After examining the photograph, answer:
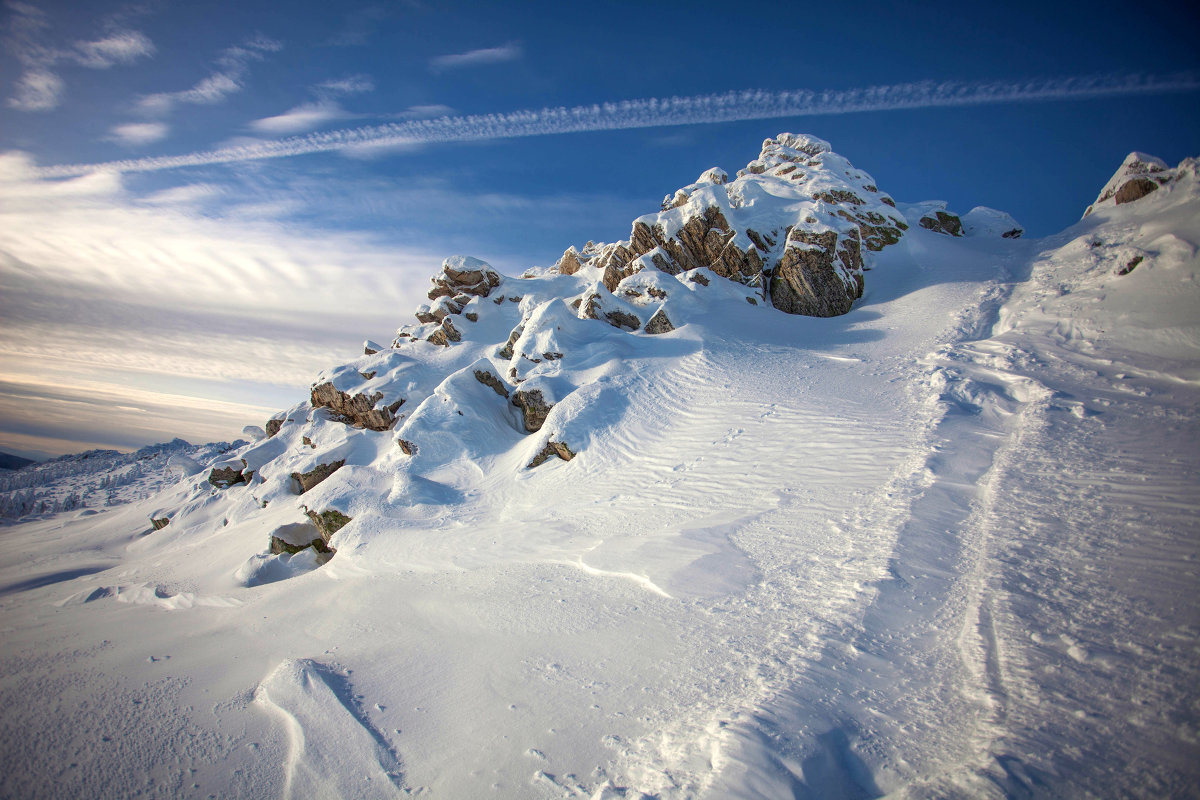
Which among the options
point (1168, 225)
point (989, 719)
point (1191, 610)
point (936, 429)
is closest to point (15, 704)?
point (989, 719)

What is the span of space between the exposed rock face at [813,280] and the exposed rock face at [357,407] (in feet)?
73.3

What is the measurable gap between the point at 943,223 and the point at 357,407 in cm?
4712

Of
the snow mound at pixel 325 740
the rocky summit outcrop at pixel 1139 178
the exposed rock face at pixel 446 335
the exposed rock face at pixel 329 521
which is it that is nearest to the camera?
the snow mound at pixel 325 740

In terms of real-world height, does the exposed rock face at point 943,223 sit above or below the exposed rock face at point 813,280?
above

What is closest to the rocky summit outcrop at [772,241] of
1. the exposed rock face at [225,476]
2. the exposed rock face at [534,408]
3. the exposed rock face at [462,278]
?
the exposed rock face at [534,408]

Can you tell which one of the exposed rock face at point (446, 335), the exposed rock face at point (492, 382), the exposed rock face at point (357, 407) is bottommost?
the exposed rock face at point (357, 407)

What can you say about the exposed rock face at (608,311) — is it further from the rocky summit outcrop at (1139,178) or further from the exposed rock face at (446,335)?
the rocky summit outcrop at (1139,178)

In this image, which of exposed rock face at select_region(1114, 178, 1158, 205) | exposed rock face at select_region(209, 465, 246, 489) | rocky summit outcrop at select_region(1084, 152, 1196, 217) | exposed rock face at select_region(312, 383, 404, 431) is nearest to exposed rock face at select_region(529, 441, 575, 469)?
exposed rock face at select_region(312, 383, 404, 431)

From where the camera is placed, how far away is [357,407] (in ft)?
78.8

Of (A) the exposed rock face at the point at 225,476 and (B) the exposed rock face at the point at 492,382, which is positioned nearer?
(B) the exposed rock face at the point at 492,382

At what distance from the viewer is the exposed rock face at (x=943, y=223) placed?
3833 cm

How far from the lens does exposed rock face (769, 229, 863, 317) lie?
26.2m

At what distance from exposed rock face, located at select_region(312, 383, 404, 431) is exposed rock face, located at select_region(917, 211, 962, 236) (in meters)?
43.0

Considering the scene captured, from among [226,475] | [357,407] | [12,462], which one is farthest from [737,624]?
[12,462]
